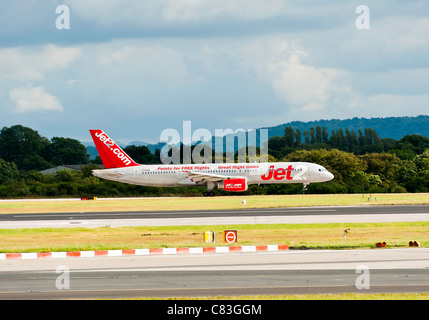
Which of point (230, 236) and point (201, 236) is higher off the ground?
point (230, 236)

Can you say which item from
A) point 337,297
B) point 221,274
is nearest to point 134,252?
point 221,274

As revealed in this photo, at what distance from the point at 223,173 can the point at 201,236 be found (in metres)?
41.5

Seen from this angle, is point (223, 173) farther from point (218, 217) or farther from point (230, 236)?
point (230, 236)

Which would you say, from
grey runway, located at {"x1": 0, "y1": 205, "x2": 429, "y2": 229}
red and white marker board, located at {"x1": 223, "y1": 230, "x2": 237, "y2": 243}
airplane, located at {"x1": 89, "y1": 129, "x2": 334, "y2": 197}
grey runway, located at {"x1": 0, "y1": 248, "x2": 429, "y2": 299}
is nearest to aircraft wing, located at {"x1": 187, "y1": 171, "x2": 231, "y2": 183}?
airplane, located at {"x1": 89, "y1": 129, "x2": 334, "y2": 197}

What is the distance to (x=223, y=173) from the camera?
76250 mm

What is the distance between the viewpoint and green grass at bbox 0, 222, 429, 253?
29.9 meters

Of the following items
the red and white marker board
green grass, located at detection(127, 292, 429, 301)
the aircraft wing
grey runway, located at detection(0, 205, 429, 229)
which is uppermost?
the aircraft wing

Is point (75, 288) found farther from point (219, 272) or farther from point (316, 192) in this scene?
point (316, 192)

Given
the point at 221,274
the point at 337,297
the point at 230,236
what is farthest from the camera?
the point at 230,236

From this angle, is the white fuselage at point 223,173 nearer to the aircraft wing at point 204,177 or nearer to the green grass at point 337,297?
the aircraft wing at point 204,177

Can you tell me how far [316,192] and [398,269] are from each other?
61.6m

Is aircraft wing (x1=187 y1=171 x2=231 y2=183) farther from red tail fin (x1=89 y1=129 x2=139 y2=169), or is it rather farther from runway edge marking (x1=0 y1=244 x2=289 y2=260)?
runway edge marking (x1=0 y1=244 x2=289 y2=260)

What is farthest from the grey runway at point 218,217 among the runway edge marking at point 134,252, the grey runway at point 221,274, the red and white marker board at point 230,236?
the grey runway at point 221,274

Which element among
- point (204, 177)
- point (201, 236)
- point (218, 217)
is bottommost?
point (201, 236)
